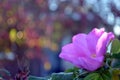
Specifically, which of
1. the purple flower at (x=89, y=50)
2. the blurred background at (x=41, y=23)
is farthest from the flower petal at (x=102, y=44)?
the blurred background at (x=41, y=23)

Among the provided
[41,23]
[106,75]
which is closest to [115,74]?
[106,75]

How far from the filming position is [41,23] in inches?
246

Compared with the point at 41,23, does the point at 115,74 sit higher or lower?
lower

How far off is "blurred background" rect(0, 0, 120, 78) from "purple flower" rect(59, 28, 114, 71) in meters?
3.65

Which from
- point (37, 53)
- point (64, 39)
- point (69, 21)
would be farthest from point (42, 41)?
point (64, 39)

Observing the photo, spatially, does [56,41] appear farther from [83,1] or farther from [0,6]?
[0,6]

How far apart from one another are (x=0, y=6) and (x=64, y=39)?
310 cm

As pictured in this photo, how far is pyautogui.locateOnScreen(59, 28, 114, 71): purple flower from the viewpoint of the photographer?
0.90m

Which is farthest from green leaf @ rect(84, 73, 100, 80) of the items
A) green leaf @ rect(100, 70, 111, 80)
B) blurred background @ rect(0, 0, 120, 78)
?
blurred background @ rect(0, 0, 120, 78)

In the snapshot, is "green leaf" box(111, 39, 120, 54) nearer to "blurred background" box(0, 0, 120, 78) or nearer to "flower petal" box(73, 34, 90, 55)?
"flower petal" box(73, 34, 90, 55)

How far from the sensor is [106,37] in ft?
3.03

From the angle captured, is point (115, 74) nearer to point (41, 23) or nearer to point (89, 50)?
point (89, 50)

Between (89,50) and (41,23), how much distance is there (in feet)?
17.5

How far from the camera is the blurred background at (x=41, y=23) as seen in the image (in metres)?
5.52
